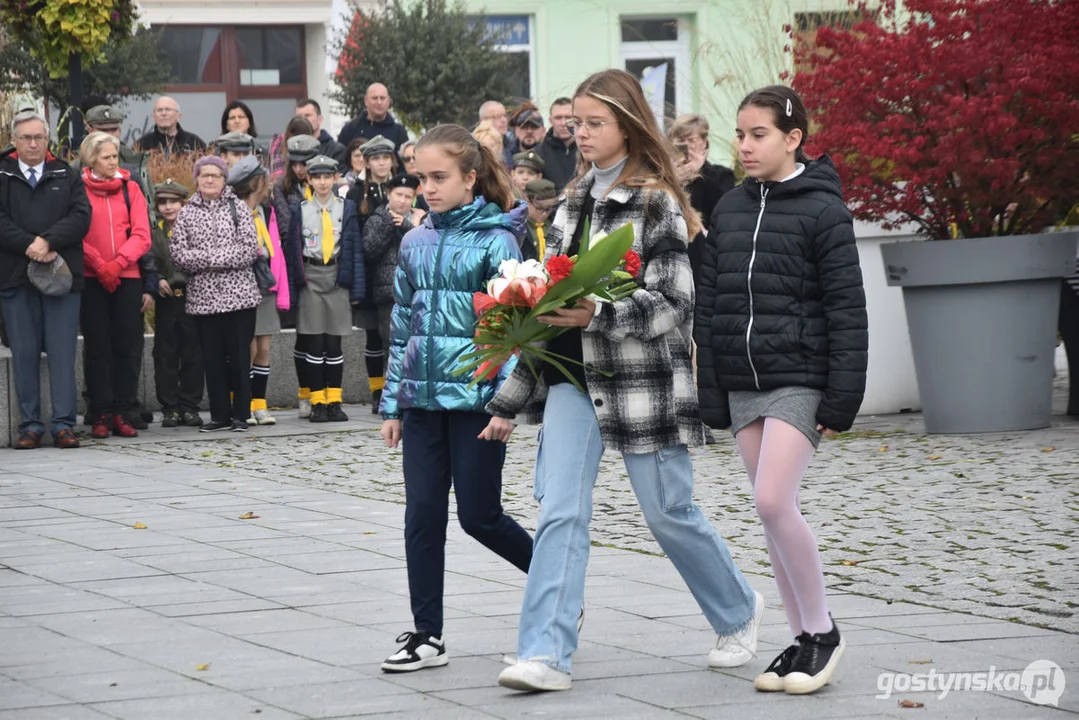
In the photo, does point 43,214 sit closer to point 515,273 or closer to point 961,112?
point 961,112

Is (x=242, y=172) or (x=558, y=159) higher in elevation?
(x=558, y=159)

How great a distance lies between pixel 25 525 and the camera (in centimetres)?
878

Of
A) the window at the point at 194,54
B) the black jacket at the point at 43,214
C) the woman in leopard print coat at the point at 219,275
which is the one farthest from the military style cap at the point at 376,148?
the window at the point at 194,54

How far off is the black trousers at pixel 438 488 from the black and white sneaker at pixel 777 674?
3.52 feet

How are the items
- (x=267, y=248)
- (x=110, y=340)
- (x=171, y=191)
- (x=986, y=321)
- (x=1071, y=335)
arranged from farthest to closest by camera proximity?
(x=171, y=191) < (x=267, y=248) < (x=110, y=340) < (x=1071, y=335) < (x=986, y=321)

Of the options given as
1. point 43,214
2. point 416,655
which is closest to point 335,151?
point 43,214

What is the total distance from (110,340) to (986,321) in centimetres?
624

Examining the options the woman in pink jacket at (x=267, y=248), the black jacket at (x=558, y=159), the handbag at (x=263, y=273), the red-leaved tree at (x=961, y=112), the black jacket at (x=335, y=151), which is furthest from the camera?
the black jacket at (x=335, y=151)

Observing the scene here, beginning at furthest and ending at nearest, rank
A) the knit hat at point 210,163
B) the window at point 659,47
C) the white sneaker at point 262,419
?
1. the window at point 659,47
2. the white sneaker at point 262,419
3. the knit hat at point 210,163

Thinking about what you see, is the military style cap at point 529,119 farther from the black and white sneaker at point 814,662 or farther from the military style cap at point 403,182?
the black and white sneaker at point 814,662

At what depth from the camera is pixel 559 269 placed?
17.1 feet

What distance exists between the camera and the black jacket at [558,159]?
15.4 meters

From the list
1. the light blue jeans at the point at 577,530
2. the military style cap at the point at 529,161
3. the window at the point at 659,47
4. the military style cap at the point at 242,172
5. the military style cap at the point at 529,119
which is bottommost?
the light blue jeans at the point at 577,530

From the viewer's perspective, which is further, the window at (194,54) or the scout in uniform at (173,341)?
the window at (194,54)
